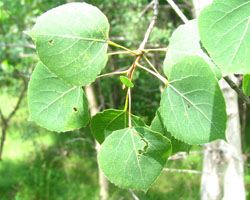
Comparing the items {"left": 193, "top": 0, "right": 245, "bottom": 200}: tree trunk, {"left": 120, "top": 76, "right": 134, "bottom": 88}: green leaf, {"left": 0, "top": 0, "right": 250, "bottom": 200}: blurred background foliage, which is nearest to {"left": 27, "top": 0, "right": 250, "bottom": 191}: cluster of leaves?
{"left": 120, "top": 76, "right": 134, "bottom": 88}: green leaf

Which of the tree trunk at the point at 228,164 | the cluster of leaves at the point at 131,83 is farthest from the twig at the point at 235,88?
the tree trunk at the point at 228,164

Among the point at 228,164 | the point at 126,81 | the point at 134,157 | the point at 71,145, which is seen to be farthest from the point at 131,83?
the point at 71,145

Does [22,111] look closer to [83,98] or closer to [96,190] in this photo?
[96,190]

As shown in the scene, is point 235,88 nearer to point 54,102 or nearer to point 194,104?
point 194,104

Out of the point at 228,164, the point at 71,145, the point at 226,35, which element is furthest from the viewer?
the point at 71,145

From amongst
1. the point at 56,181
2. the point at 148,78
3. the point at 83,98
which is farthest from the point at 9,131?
the point at 83,98
